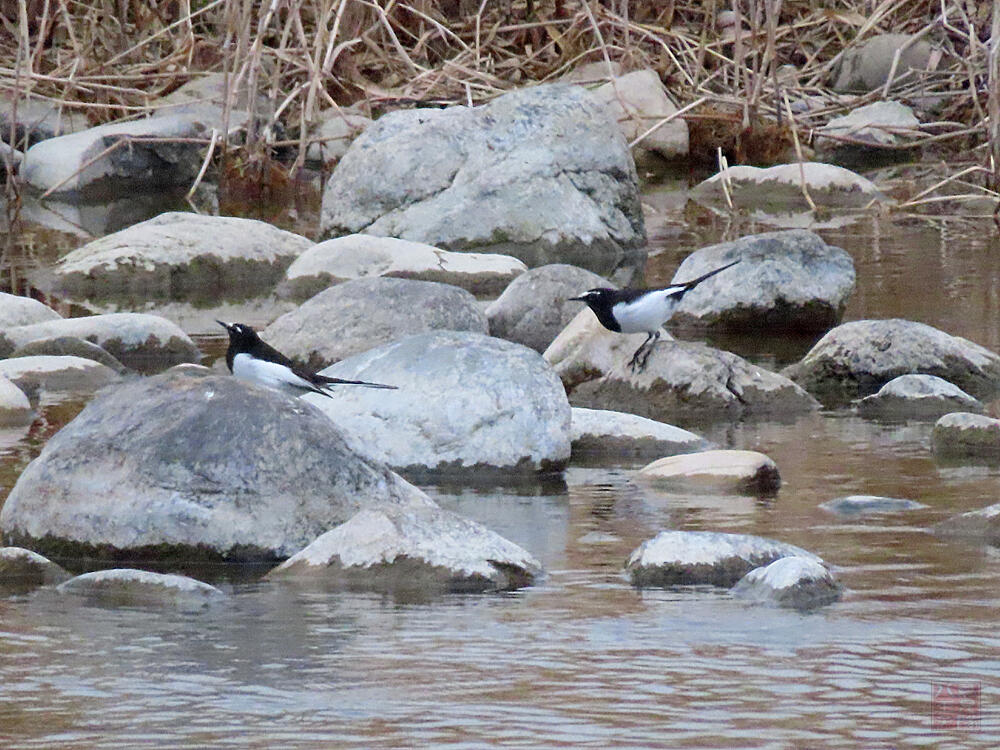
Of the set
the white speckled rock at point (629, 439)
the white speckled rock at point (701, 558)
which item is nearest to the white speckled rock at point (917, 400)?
the white speckled rock at point (629, 439)

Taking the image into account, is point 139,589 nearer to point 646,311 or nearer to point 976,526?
point 976,526

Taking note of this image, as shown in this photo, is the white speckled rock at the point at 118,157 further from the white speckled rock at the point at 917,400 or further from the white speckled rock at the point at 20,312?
the white speckled rock at the point at 917,400

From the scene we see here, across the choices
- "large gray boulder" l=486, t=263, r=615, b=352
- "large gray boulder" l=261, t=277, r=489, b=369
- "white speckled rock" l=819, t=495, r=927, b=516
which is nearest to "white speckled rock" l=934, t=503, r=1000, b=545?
"white speckled rock" l=819, t=495, r=927, b=516

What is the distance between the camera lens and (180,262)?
38.1ft

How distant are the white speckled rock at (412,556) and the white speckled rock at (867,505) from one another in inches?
49.9

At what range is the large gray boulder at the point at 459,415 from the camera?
6.88 metres

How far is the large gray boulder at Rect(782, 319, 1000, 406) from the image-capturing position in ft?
27.8

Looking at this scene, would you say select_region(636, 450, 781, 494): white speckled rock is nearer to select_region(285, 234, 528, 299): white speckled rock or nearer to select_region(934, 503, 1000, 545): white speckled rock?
select_region(934, 503, 1000, 545): white speckled rock

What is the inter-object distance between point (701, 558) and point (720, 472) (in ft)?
4.49

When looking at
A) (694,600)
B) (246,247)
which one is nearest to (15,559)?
(694,600)

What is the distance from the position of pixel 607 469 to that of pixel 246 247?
5226mm

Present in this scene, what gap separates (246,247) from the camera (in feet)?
38.9

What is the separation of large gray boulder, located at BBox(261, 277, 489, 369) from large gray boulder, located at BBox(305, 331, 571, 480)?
5.64 feet

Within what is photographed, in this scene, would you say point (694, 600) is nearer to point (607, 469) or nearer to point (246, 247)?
point (607, 469)
